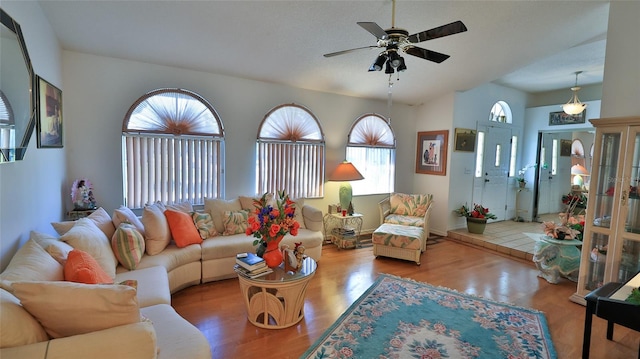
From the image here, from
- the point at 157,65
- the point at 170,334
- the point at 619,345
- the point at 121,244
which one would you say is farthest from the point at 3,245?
the point at 619,345

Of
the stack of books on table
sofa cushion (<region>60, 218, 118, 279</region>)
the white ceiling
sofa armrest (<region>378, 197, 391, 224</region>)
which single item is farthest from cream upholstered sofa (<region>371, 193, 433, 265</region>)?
sofa cushion (<region>60, 218, 118, 279</region>)

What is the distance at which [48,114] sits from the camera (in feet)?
9.03

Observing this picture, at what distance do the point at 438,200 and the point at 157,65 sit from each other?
16.8 feet

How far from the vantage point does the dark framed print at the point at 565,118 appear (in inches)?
234

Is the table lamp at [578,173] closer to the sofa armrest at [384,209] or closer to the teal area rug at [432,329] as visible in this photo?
the sofa armrest at [384,209]

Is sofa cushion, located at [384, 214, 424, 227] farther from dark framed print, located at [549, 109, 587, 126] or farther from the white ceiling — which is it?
dark framed print, located at [549, 109, 587, 126]

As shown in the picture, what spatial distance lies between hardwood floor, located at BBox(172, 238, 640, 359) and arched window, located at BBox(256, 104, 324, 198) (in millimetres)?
1158

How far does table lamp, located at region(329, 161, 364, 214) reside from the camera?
493cm

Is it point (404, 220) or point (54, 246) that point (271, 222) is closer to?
point (54, 246)

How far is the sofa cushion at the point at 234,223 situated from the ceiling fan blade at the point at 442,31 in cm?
281

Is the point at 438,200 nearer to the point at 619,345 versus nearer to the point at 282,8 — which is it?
the point at 619,345

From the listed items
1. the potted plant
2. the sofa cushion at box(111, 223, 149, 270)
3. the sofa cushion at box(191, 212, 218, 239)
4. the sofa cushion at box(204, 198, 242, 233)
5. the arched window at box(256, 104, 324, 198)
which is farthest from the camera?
the potted plant

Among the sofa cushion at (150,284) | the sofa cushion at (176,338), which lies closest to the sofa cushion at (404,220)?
the sofa cushion at (150,284)

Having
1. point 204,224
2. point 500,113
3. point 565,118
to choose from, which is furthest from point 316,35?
point 565,118
